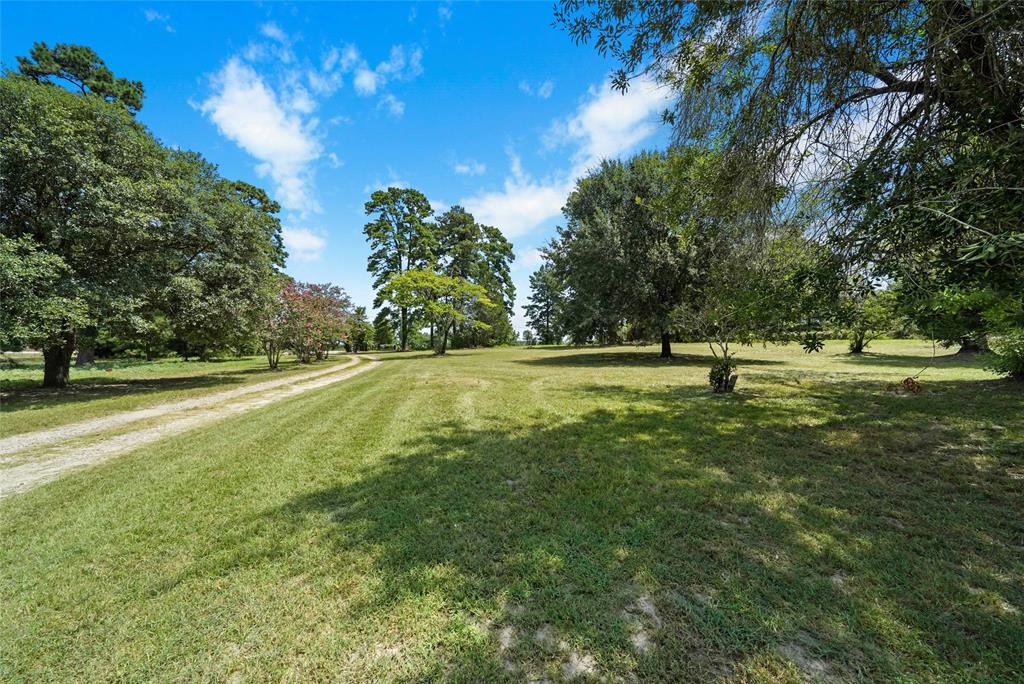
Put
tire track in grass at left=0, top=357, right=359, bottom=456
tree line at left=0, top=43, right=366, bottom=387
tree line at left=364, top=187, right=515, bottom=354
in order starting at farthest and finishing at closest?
1. tree line at left=364, top=187, right=515, bottom=354
2. tree line at left=0, top=43, right=366, bottom=387
3. tire track in grass at left=0, top=357, right=359, bottom=456

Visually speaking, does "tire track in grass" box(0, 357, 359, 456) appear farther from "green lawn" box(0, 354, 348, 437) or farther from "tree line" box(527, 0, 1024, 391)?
"tree line" box(527, 0, 1024, 391)

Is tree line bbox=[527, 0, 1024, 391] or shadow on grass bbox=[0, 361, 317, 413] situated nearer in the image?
tree line bbox=[527, 0, 1024, 391]

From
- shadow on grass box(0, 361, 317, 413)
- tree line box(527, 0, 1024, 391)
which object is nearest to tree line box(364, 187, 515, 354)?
shadow on grass box(0, 361, 317, 413)

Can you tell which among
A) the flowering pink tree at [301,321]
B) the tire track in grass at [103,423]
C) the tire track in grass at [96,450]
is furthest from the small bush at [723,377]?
the flowering pink tree at [301,321]


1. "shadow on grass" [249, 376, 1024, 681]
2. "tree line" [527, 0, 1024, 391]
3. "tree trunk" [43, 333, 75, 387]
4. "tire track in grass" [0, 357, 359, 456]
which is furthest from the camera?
"tree trunk" [43, 333, 75, 387]

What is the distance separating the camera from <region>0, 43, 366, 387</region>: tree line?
30.0ft

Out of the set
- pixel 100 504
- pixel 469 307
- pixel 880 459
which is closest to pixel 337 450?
pixel 100 504

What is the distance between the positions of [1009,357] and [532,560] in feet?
40.7

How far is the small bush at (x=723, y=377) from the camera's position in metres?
9.22

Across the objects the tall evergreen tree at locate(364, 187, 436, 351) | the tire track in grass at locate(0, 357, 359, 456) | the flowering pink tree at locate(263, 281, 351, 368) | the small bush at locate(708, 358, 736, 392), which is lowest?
the tire track in grass at locate(0, 357, 359, 456)

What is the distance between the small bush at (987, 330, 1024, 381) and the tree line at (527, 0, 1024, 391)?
0.14 meters

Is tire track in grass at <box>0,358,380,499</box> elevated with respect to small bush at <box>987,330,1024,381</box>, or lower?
lower

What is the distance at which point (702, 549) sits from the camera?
283 centimetres

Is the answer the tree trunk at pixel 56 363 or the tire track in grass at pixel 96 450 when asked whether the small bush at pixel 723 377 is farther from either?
the tree trunk at pixel 56 363
